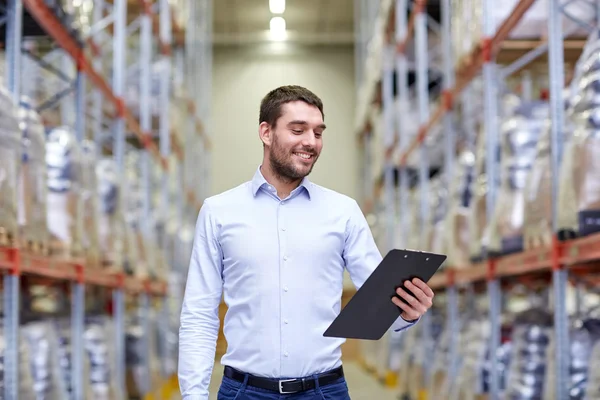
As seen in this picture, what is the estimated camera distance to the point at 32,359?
16.9ft

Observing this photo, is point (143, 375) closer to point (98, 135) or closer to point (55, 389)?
point (98, 135)

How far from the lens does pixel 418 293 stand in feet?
7.00

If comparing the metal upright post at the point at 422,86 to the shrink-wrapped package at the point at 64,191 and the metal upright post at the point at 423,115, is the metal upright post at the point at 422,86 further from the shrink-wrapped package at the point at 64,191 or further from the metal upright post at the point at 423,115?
the shrink-wrapped package at the point at 64,191

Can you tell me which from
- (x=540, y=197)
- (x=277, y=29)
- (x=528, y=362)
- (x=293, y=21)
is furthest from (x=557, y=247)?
(x=277, y=29)

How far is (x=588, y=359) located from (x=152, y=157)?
810 cm

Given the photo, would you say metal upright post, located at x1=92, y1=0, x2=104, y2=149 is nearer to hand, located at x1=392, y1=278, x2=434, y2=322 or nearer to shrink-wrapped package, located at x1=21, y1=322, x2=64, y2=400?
shrink-wrapped package, located at x1=21, y1=322, x2=64, y2=400

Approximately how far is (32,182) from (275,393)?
10.0 feet

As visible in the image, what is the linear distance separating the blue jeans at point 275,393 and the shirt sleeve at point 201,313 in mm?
61

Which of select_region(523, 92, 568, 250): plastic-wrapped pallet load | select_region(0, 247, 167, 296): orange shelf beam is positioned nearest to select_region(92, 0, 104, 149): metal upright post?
select_region(0, 247, 167, 296): orange shelf beam

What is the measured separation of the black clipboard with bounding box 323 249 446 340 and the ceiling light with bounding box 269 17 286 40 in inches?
683

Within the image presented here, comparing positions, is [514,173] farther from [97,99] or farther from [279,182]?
[97,99]

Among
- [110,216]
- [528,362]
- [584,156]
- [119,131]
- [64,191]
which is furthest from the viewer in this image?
[119,131]

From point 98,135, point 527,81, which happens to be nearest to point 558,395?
point 527,81

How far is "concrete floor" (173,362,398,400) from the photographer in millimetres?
10328
